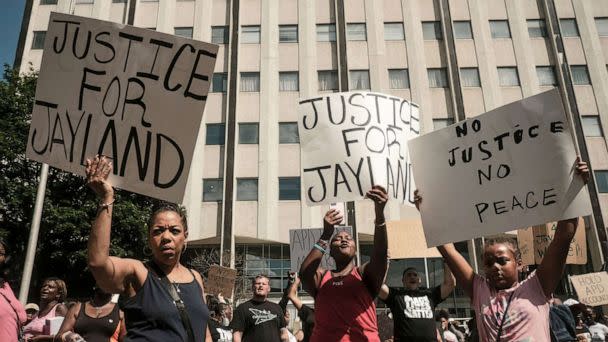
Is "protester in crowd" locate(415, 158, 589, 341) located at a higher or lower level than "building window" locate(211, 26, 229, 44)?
lower

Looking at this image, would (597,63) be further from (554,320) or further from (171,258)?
(171,258)

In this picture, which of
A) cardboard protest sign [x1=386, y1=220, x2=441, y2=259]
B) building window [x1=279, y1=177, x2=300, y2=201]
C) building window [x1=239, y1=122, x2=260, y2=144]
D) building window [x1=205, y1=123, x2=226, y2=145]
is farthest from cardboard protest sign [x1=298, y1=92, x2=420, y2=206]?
building window [x1=205, y1=123, x2=226, y2=145]

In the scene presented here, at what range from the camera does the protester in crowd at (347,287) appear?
372cm

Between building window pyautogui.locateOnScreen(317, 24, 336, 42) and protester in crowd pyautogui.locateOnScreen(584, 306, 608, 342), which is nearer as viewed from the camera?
protester in crowd pyautogui.locateOnScreen(584, 306, 608, 342)

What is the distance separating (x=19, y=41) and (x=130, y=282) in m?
34.3

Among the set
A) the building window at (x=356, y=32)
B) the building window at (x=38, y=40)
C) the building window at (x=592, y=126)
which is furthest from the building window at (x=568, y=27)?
the building window at (x=38, y=40)

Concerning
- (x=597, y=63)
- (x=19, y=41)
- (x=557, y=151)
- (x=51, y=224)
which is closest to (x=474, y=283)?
(x=557, y=151)

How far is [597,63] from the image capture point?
95.2 ft

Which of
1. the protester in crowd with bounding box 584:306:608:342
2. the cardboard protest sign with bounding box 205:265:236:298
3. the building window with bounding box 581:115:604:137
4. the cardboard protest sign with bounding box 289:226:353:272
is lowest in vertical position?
the protester in crowd with bounding box 584:306:608:342

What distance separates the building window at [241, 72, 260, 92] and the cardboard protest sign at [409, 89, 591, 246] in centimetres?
2601

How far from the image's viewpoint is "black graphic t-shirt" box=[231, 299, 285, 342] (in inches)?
251

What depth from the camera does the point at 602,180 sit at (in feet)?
88.3

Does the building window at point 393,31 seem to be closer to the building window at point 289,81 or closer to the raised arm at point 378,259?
the building window at point 289,81

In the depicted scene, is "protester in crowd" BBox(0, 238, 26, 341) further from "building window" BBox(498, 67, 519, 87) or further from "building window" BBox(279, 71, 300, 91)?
"building window" BBox(498, 67, 519, 87)
